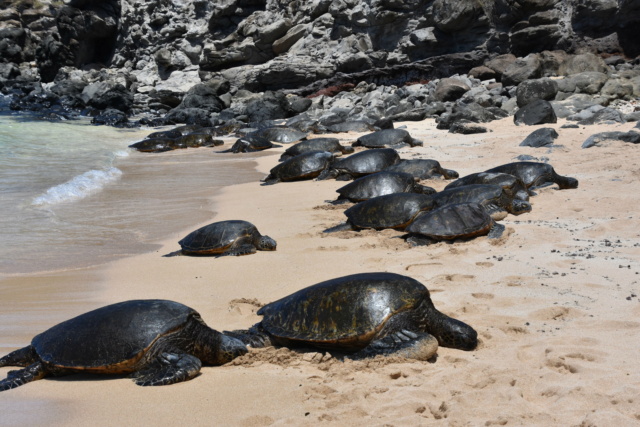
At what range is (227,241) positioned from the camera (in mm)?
5996

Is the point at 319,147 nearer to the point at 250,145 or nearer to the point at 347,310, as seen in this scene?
the point at 250,145

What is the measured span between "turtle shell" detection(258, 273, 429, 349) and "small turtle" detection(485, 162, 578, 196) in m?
4.50

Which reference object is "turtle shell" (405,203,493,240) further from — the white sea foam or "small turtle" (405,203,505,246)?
the white sea foam

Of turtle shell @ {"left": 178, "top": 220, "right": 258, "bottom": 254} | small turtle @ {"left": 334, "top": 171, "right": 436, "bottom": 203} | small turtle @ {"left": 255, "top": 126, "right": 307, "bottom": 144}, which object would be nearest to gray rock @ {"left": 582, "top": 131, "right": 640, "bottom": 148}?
small turtle @ {"left": 334, "top": 171, "right": 436, "bottom": 203}

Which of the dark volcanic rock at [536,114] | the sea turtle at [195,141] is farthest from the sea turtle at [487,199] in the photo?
the sea turtle at [195,141]

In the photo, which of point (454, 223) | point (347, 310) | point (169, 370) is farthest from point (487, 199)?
point (169, 370)

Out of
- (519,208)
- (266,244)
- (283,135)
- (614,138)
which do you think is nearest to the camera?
(266,244)

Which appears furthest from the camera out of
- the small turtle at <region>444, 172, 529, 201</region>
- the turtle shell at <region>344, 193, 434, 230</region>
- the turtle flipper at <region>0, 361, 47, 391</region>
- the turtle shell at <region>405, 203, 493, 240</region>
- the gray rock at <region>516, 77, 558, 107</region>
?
the gray rock at <region>516, 77, 558, 107</region>

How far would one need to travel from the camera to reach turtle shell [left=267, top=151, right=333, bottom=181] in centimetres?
1041

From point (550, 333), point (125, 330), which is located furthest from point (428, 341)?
point (125, 330)

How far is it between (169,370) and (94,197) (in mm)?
6940

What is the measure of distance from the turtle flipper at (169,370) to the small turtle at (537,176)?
5449 mm

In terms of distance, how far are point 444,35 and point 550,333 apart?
975 inches

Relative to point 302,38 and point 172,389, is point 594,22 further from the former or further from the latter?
point 172,389
